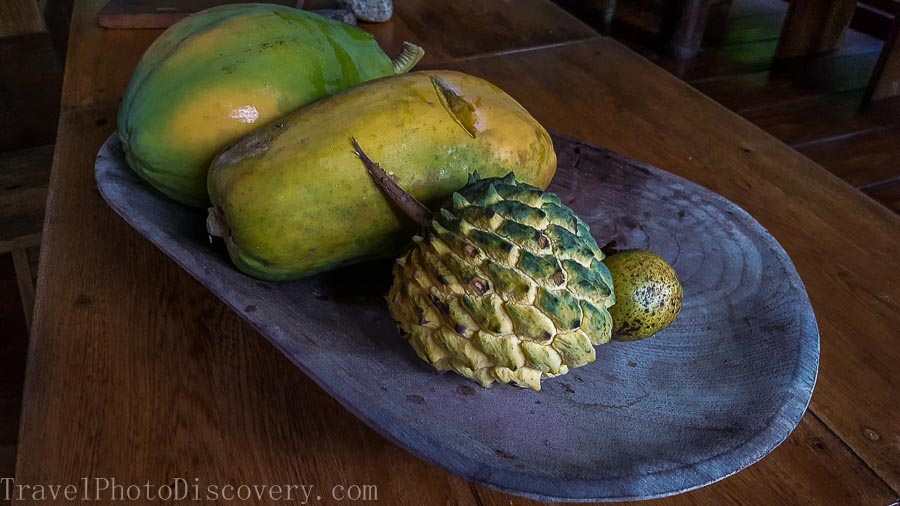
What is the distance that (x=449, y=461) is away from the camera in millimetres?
382

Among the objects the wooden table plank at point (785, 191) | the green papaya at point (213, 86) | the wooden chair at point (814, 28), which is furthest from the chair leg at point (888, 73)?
the green papaya at point (213, 86)

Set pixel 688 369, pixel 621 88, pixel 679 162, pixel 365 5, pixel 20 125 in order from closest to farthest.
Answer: pixel 688 369 < pixel 679 162 < pixel 621 88 < pixel 365 5 < pixel 20 125

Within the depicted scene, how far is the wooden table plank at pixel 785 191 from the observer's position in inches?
22.3

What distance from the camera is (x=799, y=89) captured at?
1903 millimetres

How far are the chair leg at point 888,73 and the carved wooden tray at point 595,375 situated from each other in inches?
62.0

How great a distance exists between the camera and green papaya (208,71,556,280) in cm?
47

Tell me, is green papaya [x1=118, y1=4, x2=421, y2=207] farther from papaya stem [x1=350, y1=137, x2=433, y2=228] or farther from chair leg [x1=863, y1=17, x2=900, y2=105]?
chair leg [x1=863, y1=17, x2=900, y2=105]

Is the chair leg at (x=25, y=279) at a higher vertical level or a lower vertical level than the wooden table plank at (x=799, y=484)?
lower

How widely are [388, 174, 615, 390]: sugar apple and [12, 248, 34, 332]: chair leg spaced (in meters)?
0.83

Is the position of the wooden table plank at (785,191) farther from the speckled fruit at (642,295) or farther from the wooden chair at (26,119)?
the wooden chair at (26,119)

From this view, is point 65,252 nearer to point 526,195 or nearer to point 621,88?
point 526,195

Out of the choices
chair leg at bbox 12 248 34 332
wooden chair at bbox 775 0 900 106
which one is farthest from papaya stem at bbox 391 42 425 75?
wooden chair at bbox 775 0 900 106

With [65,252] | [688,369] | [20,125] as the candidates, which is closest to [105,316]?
[65,252]

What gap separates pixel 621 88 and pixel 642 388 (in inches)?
26.1
